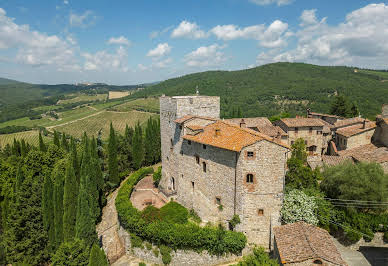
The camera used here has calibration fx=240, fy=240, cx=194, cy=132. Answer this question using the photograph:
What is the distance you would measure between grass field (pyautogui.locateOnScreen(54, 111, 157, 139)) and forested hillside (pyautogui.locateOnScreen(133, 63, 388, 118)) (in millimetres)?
33263

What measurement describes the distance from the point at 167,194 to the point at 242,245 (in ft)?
38.5

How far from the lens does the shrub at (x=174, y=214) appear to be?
75.5 feet

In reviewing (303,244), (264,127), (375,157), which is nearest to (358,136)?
(375,157)

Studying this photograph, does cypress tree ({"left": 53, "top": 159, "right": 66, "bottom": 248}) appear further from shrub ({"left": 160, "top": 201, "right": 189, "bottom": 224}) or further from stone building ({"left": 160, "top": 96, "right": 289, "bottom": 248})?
stone building ({"left": 160, "top": 96, "right": 289, "bottom": 248})

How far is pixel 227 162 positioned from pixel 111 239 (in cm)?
1739

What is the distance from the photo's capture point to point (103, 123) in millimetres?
95625

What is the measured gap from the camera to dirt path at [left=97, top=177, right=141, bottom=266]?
78.2ft

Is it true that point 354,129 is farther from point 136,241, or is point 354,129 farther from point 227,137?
point 136,241

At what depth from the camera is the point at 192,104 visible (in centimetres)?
2769

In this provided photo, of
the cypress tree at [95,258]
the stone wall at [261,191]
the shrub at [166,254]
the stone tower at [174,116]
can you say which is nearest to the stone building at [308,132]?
the stone tower at [174,116]

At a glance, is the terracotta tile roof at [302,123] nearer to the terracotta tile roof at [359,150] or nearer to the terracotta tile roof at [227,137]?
the terracotta tile roof at [359,150]

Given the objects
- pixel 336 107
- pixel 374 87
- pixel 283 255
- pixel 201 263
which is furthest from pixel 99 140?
pixel 374 87

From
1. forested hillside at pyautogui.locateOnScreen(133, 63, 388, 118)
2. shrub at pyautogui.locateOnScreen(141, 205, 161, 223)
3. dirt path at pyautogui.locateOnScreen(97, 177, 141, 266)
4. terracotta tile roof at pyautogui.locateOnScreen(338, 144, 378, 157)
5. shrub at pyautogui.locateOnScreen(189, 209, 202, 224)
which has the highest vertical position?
forested hillside at pyautogui.locateOnScreen(133, 63, 388, 118)

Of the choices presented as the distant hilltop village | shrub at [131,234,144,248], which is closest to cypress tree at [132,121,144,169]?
the distant hilltop village
